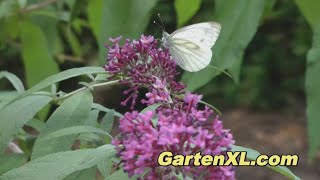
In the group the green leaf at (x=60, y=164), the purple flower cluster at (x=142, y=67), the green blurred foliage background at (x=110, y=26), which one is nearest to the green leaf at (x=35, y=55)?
the green blurred foliage background at (x=110, y=26)

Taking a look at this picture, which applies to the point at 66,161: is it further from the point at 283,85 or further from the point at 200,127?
the point at 283,85

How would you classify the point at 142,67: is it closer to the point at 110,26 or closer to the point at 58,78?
the point at 58,78

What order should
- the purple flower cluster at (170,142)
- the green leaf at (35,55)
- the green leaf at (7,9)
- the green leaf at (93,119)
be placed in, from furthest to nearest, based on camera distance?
1. the green leaf at (7,9)
2. the green leaf at (35,55)
3. the green leaf at (93,119)
4. the purple flower cluster at (170,142)

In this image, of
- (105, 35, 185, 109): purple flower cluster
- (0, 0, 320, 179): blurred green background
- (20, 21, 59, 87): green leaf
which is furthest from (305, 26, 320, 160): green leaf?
(20, 21, 59, 87): green leaf

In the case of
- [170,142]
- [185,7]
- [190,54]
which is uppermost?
[185,7]

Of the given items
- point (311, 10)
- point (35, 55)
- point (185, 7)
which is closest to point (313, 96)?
point (311, 10)

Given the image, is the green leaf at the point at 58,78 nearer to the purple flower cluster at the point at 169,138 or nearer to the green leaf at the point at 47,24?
the purple flower cluster at the point at 169,138
